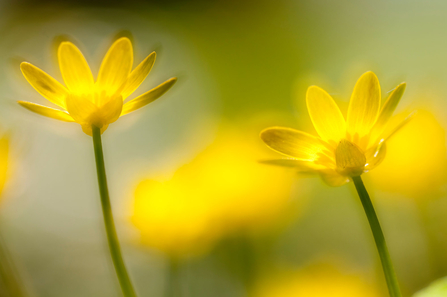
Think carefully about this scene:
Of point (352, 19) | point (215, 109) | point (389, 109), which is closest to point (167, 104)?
point (215, 109)

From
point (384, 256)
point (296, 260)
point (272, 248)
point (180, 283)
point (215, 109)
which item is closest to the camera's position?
point (384, 256)

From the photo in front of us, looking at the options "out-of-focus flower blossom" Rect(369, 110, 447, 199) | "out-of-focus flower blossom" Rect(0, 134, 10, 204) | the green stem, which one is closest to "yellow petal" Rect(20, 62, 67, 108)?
"out-of-focus flower blossom" Rect(0, 134, 10, 204)

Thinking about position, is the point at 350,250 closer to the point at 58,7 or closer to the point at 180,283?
the point at 180,283

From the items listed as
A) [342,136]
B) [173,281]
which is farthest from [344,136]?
[173,281]

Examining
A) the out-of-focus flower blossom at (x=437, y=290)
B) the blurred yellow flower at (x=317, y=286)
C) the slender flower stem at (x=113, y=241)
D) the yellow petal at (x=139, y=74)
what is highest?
the yellow petal at (x=139, y=74)

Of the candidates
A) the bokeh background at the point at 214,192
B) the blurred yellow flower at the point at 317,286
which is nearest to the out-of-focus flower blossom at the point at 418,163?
the bokeh background at the point at 214,192

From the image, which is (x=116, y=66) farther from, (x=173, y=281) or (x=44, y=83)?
(x=173, y=281)

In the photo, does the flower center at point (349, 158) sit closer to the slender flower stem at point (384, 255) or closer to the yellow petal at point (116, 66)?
the slender flower stem at point (384, 255)

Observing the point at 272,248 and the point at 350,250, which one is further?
the point at 350,250
